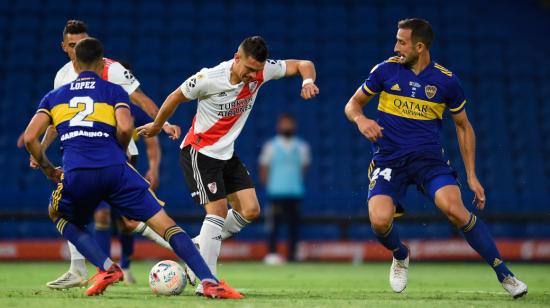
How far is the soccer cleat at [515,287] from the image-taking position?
24.2ft

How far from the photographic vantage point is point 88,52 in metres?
7.12

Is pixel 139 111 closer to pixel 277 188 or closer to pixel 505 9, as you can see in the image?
pixel 277 188

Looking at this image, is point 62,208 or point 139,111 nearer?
point 62,208

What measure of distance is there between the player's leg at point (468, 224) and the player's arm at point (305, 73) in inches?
50.4

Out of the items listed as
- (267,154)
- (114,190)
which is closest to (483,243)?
(114,190)

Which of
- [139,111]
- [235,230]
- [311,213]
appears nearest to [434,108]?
[235,230]

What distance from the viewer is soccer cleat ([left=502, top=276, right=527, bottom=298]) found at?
7364 mm

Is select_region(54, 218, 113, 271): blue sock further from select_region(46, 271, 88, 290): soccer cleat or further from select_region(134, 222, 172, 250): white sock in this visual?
select_region(134, 222, 172, 250): white sock

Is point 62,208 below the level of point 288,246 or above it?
above

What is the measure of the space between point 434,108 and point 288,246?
23.8 feet

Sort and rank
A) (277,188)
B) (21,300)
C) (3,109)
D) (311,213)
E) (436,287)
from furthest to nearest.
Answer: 1. (3,109)
2. (311,213)
3. (277,188)
4. (436,287)
5. (21,300)

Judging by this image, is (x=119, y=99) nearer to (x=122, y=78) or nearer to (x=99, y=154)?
(x=99, y=154)

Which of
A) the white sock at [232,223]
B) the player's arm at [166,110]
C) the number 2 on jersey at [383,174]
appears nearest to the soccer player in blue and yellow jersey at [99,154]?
the player's arm at [166,110]

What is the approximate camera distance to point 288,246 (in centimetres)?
1482
